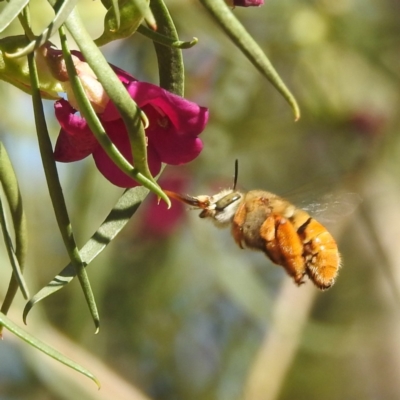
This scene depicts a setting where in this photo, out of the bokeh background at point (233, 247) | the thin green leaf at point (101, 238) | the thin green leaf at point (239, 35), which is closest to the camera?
the thin green leaf at point (239, 35)

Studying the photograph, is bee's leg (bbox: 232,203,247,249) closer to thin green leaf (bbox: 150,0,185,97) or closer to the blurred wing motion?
the blurred wing motion

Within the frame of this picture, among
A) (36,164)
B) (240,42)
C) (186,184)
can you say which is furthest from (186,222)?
(240,42)

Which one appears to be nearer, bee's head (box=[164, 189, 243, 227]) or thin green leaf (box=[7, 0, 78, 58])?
thin green leaf (box=[7, 0, 78, 58])

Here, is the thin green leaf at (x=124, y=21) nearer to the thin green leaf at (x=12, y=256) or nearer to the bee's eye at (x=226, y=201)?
the thin green leaf at (x=12, y=256)

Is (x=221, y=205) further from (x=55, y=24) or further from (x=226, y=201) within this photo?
(x=55, y=24)

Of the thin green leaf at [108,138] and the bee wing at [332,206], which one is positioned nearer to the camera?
the thin green leaf at [108,138]

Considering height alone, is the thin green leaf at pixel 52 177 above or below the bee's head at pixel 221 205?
above

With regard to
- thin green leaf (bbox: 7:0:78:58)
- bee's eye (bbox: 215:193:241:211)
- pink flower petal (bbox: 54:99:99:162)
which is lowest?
bee's eye (bbox: 215:193:241:211)

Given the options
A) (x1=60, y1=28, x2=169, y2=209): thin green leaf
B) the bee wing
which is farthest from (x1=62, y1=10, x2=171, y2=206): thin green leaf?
the bee wing

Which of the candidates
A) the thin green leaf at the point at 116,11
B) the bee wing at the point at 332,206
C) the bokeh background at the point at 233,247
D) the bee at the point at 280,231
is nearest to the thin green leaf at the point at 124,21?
the thin green leaf at the point at 116,11
